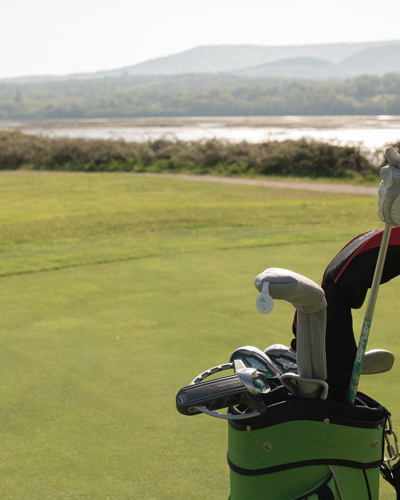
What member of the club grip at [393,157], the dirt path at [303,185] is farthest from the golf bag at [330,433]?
the dirt path at [303,185]

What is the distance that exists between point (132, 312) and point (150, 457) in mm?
2017

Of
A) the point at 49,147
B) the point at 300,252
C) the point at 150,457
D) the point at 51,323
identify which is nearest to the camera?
the point at 150,457

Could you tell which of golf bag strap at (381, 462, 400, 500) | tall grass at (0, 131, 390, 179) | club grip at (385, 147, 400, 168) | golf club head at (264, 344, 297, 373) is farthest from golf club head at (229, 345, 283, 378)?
tall grass at (0, 131, 390, 179)

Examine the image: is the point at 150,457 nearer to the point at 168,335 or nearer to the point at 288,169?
the point at 168,335

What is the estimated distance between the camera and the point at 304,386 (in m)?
1.55

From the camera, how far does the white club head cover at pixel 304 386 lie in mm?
1531

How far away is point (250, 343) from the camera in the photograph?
361 cm

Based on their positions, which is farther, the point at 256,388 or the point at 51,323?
the point at 51,323

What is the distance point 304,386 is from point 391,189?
0.55 metres

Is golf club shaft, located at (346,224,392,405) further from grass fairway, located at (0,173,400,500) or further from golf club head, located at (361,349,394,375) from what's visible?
grass fairway, located at (0,173,400,500)

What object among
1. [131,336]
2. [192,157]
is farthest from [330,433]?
[192,157]

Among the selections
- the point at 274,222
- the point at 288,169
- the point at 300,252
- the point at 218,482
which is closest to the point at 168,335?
the point at 218,482

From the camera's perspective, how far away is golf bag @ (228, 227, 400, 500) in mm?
1531

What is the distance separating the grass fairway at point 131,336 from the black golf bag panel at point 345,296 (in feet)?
2.71
